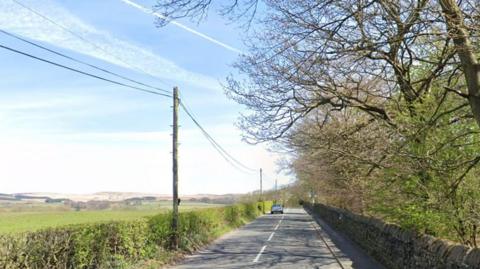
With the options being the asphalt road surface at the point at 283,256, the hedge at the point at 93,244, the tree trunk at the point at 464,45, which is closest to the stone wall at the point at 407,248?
the asphalt road surface at the point at 283,256

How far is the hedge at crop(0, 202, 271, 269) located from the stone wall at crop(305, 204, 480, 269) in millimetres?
7076

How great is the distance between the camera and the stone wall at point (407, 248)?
28.1 ft

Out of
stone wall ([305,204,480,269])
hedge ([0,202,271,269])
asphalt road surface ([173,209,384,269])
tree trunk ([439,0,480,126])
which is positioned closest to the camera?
tree trunk ([439,0,480,126])

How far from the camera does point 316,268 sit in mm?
16219

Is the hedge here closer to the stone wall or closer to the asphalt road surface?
the asphalt road surface

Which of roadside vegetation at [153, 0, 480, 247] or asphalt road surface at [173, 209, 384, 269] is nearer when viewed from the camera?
roadside vegetation at [153, 0, 480, 247]

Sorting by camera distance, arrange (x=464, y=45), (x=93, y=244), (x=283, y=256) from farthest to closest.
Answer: (x=283, y=256) → (x=93, y=244) → (x=464, y=45)

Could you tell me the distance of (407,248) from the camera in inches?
493

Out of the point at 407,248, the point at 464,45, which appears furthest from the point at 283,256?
the point at 464,45

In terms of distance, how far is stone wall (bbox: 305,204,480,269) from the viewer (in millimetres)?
8555

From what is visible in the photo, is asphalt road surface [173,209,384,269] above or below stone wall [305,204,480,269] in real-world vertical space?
below

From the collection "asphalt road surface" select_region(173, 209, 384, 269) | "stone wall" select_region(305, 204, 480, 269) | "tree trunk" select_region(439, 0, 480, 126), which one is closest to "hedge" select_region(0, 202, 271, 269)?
"asphalt road surface" select_region(173, 209, 384, 269)

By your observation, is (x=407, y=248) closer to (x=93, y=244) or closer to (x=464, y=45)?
(x=464, y=45)

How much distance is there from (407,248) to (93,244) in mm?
7423
